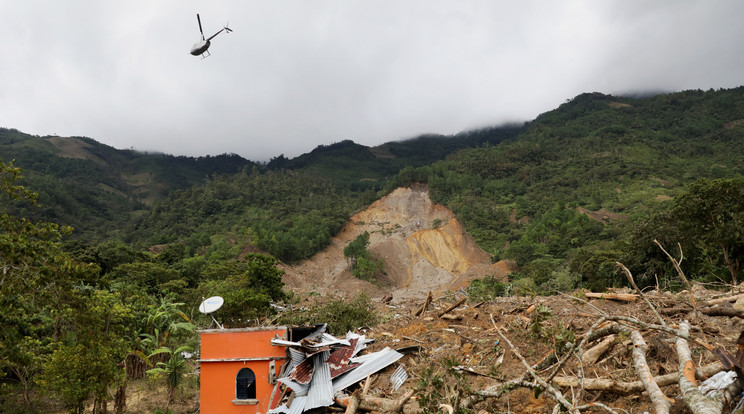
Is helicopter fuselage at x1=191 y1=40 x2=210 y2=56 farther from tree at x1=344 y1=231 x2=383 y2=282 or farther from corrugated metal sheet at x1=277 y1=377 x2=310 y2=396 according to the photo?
tree at x1=344 y1=231 x2=383 y2=282

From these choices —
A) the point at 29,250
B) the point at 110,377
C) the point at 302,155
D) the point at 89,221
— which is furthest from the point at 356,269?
the point at 302,155

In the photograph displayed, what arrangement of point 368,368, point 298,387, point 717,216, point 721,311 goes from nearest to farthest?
point 721,311
point 368,368
point 298,387
point 717,216

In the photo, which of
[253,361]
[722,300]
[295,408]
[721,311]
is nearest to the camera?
[721,311]

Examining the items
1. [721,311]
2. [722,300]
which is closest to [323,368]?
[721,311]

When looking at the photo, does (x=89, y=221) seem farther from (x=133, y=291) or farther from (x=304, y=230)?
(x=133, y=291)

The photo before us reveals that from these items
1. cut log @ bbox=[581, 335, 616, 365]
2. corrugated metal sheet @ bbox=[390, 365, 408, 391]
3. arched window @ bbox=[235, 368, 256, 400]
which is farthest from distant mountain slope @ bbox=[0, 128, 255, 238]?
cut log @ bbox=[581, 335, 616, 365]

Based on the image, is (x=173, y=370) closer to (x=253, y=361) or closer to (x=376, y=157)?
(x=253, y=361)

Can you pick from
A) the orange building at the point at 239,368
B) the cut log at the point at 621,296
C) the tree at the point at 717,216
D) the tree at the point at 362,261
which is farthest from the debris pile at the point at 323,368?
the tree at the point at 362,261
